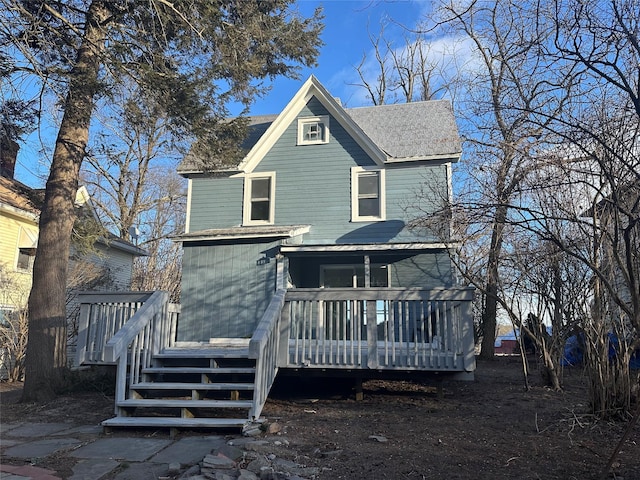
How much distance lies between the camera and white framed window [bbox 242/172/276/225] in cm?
1173

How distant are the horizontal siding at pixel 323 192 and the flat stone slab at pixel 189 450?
22.7 ft

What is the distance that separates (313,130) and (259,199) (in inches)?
89.4

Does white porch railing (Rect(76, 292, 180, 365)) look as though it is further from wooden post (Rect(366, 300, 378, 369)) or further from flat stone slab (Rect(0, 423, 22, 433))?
wooden post (Rect(366, 300, 378, 369))

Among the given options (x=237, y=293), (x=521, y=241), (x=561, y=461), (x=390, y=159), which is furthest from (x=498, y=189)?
(x=237, y=293)

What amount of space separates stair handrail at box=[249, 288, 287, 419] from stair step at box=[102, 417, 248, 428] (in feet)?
0.96

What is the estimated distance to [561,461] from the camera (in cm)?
Answer: 387

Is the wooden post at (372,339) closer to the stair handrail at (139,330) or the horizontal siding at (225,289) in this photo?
the stair handrail at (139,330)

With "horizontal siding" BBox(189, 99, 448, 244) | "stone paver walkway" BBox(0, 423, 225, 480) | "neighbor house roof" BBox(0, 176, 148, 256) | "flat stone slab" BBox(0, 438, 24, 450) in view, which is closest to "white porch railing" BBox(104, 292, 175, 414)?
"stone paver walkway" BBox(0, 423, 225, 480)

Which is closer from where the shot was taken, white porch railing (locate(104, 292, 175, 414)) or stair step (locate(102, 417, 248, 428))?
stair step (locate(102, 417, 248, 428))

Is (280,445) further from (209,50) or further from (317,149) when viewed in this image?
(317,149)

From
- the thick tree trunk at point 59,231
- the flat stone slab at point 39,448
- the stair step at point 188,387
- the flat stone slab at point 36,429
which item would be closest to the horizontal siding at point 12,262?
the thick tree trunk at point 59,231

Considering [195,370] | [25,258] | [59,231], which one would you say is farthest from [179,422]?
[25,258]

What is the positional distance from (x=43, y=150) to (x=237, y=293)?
4.61 metres

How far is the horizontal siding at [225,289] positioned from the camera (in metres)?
10.2
